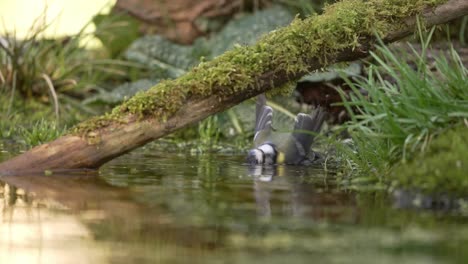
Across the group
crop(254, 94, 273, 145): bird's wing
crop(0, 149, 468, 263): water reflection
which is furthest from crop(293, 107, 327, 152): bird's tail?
crop(0, 149, 468, 263): water reflection

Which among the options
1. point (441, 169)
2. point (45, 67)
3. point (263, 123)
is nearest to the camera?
point (441, 169)

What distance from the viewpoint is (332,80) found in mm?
7906

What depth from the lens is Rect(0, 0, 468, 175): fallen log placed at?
4746 millimetres

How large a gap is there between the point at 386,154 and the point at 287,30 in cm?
103

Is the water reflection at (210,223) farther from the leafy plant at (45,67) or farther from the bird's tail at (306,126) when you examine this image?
the leafy plant at (45,67)

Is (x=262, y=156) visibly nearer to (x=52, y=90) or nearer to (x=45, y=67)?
(x=52, y=90)

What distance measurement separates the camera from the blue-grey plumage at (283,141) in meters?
5.88

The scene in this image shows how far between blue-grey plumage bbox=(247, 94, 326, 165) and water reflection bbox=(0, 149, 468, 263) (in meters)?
0.79

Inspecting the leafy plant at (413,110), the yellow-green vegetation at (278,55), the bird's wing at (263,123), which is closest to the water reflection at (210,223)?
the leafy plant at (413,110)

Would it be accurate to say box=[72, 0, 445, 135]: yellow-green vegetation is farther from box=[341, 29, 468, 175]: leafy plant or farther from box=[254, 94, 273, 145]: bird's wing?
box=[254, 94, 273, 145]: bird's wing

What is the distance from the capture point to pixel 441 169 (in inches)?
152

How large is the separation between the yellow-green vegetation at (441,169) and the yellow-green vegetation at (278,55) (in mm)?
935

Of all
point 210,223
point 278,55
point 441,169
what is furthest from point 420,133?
point 210,223

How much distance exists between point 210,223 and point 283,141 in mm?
2675
